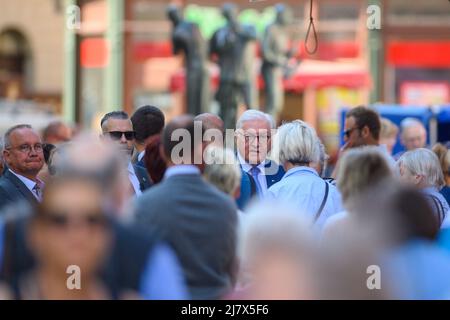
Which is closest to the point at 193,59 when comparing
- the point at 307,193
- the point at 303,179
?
the point at 303,179

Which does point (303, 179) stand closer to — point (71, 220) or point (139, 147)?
point (139, 147)

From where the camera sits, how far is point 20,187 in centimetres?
701

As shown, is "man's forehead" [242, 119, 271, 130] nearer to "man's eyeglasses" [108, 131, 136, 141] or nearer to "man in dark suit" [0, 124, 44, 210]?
"man's eyeglasses" [108, 131, 136, 141]

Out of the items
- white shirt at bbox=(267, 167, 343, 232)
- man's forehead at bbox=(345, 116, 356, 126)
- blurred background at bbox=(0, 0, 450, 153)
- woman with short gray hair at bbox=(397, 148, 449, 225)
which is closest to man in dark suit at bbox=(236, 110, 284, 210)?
white shirt at bbox=(267, 167, 343, 232)

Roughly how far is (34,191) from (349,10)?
16.9 meters

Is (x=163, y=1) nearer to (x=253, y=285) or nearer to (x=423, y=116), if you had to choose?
(x=423, y=116)

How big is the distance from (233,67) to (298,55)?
309 centimetres

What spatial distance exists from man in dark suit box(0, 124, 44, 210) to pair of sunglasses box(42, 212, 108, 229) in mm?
3302

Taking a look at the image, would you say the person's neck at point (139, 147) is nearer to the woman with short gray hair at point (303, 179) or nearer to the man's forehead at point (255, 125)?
the man's forehead at point (255, 125)

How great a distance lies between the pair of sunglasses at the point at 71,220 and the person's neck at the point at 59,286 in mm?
157

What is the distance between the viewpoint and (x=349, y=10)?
23.4m

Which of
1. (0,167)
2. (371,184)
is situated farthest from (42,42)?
(371,184)

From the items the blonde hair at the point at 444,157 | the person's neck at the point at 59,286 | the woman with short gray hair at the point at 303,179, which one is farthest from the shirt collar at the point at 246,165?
the person's neck at the point at 59,286

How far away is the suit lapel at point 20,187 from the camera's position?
6.86 meters
